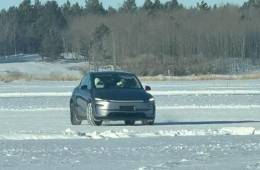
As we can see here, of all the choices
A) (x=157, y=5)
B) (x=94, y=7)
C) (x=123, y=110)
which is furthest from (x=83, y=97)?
(x=94, y=7)

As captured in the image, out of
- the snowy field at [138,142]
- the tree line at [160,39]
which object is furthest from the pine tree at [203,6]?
the snowy field at [138,142]

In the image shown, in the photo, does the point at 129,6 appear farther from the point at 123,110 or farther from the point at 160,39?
the point at 123,110

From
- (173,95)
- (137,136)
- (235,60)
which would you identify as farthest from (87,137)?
(235,60)

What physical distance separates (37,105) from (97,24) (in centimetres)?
11340

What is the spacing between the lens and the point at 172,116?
26984mm

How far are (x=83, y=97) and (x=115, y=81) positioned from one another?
1.03 metres

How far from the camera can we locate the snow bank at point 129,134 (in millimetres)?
18875

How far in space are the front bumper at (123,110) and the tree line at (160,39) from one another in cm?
8093

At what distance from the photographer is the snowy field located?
13.9m

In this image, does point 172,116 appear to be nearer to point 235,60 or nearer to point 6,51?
point 235,60

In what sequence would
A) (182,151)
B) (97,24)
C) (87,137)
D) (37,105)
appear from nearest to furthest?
(182,151), (87,137), (37,105), (97,24)

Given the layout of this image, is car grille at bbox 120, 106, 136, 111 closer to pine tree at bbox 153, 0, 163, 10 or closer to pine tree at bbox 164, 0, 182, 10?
pine tree at bbox 164, 0, 182, 10

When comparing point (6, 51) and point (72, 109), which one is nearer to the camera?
point (72, 109)

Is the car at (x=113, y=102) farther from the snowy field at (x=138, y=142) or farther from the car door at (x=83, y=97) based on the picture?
the snowy field at (x=138, y=142)
